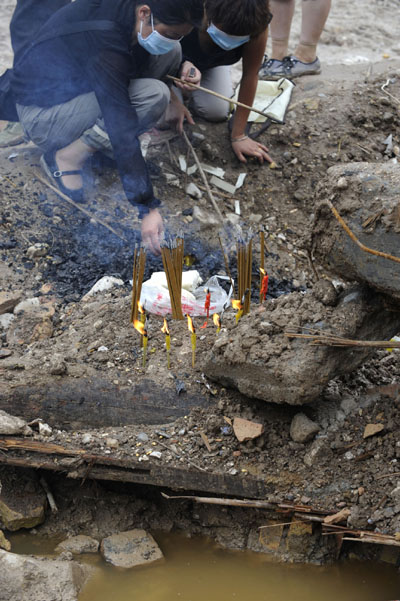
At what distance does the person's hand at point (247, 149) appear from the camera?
17.9ft

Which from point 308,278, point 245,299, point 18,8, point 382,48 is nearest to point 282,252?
point 308,278

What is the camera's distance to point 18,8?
4.92 meters

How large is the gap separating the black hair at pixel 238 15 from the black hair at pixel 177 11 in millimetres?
66

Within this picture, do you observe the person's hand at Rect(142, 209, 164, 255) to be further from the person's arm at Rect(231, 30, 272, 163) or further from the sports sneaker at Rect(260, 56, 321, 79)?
the sports sneaker at Rect(260, 56, 321, 79)

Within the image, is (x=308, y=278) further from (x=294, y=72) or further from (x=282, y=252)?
(x=294, y=72)

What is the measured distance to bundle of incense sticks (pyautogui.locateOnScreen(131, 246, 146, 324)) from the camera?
3.41m

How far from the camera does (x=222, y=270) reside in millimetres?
4617

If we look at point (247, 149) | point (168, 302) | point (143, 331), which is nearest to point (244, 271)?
point (168, 302)

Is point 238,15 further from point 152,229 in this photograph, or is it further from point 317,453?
point 317,453

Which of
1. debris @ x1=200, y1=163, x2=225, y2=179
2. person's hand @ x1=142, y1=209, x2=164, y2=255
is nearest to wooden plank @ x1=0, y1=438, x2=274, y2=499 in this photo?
person's hand @ x1=142, y1=209, x2=164, y2=255

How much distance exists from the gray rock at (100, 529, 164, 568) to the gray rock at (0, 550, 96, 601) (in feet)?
0.66

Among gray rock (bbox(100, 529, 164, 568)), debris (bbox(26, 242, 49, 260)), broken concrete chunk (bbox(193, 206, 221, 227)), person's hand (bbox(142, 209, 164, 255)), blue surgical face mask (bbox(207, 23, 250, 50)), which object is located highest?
blue surgical face mask (bbox(207, 23, 250, 50))

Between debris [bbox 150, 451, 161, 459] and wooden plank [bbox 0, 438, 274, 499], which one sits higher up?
debris [bbox 150, 451, 161, 459]

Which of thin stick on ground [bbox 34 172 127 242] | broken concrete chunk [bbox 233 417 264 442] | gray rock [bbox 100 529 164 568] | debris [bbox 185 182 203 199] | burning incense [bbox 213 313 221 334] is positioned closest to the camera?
gray rock [bbox 100 529 164 568]
